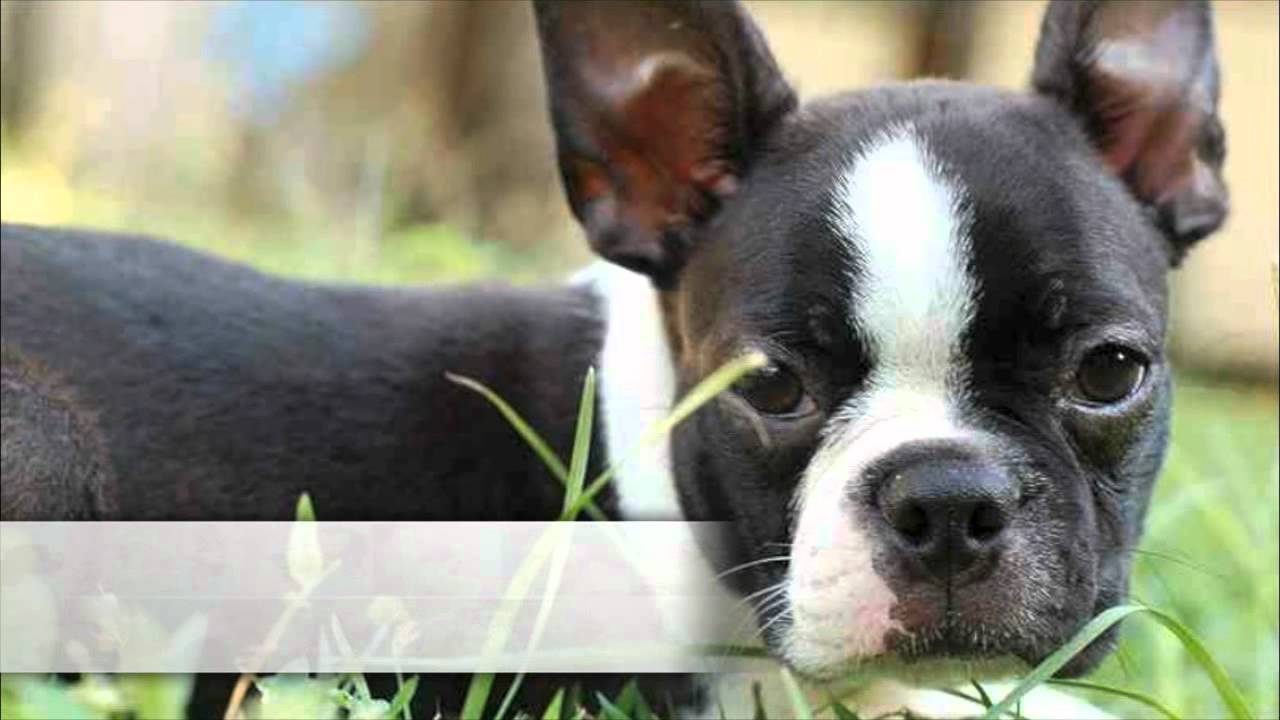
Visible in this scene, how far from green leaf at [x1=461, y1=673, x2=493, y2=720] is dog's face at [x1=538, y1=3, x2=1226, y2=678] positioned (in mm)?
504

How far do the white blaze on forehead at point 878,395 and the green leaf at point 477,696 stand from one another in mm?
504

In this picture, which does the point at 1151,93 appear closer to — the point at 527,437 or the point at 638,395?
the point at 638,395

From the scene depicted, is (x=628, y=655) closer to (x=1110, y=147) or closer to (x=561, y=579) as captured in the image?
(x=561, y=579)

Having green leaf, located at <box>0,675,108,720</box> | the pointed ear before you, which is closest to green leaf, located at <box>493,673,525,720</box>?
green leaf, located at <box>0,675,108,720</box>

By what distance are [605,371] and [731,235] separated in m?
0.47

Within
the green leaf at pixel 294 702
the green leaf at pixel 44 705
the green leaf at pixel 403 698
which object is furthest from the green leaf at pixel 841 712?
the green leaf at pixel 44 705

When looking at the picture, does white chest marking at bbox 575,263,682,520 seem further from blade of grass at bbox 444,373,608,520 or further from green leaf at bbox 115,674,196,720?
green leaf at bbox 115,674,196,720

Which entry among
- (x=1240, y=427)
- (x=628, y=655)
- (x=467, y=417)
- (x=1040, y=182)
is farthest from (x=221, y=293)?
(x=1240, y=427)

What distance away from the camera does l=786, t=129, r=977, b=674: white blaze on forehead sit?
3072mm

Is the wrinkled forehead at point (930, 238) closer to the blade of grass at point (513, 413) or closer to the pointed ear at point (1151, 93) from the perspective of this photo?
the pointed ear at point (1151, 93)

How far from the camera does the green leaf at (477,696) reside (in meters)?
2.93

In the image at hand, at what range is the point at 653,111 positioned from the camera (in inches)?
151

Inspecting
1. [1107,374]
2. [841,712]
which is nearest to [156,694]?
[841,712]

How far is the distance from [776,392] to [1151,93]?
103 cm
